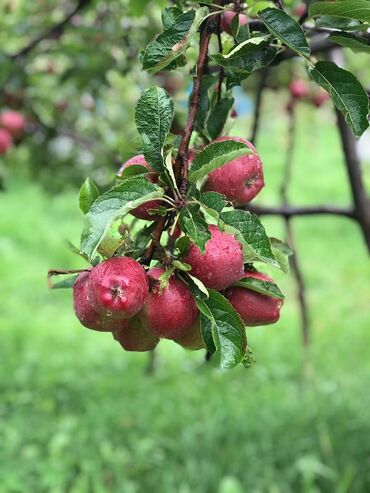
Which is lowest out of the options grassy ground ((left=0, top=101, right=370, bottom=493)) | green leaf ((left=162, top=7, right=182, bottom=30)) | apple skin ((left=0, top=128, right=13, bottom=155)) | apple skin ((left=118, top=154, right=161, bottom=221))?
grassy ground ((left=0, top=101, right=370, bottom=493))

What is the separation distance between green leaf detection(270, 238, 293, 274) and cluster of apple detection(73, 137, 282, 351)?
0.09 ft

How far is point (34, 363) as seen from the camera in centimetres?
307

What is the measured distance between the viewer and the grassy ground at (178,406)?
6.93 ft

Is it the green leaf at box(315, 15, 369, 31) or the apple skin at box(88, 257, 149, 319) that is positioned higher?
the green leaf at box(315, 15, 369, 31)

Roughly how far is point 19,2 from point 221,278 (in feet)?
7.87

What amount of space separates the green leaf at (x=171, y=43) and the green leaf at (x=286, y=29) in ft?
0.19

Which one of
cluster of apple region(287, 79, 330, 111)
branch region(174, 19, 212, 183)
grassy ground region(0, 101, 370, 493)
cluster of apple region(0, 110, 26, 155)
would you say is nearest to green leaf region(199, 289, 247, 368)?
branch region(174, 19, 212, 183)

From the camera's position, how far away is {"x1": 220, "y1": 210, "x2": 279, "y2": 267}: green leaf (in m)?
0.58

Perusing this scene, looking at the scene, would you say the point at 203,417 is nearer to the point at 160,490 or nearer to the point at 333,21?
the point at 160,490

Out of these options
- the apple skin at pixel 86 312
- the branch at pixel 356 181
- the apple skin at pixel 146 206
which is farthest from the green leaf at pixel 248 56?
the branch at pixel 356 181

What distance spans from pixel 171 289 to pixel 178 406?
2.14 m

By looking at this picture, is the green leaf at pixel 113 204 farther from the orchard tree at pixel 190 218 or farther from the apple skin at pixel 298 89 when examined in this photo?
the apple skin at pixel 298 89

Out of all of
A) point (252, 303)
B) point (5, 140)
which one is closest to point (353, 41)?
point (252, 303)

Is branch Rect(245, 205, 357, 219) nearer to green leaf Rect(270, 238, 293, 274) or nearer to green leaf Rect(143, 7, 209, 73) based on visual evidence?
green leaf Rect(270, 238, 293, 274)
